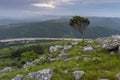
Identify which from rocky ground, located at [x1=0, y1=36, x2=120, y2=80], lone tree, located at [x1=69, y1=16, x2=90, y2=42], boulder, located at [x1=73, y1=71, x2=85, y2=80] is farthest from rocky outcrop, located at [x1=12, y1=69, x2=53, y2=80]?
lone tree, located at [x1=69, y1=16, x2=90, y2=42]

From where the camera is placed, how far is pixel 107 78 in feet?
85.9

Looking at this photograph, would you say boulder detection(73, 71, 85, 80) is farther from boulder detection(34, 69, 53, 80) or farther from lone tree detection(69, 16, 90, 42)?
lone tree detection(69, 16, 90, 42)

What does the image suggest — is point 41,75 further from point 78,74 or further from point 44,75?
point 78,74

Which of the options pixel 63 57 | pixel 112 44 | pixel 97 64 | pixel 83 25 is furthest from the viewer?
pixel 83 25

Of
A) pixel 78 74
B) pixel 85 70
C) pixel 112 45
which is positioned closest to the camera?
pixel 78 74

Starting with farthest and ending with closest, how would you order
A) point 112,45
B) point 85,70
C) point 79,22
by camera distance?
1. point 79,22
2. point 112,45
3. point 85,70

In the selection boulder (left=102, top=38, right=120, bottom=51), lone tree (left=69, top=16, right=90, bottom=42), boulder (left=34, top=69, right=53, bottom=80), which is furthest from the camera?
lone tree (left=69, top=16, right=90, bottom=42)

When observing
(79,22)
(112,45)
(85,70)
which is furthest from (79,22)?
(85,70)

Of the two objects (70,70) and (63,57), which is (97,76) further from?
(63,57)

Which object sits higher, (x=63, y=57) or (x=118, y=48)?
(x=118, y=48)

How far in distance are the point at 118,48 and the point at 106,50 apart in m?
3.34

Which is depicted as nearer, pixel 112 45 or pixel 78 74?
pixel 78 74

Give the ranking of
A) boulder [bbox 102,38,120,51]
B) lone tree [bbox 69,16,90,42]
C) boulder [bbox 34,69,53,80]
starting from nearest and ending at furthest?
boulder [bbox 34,69,53,80] < boulder [bbox 102,38,120,51] < lone tree [bbox 69,16,90,42]

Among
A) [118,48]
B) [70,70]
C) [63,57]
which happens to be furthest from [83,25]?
[70,70]
